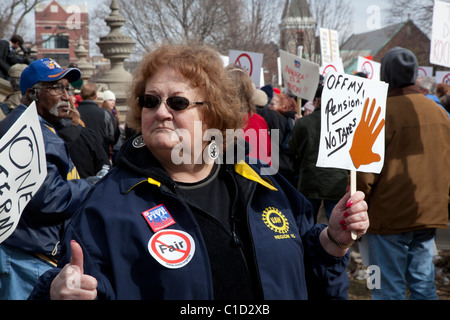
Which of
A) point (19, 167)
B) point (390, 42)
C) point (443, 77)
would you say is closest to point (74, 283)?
point (19, 167)

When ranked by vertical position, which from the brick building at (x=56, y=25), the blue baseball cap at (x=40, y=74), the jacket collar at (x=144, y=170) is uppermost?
the brick building at (x=56, y=25)

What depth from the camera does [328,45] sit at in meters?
10.9

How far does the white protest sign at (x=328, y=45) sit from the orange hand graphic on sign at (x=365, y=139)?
8050 mm

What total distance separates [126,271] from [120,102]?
474 inches

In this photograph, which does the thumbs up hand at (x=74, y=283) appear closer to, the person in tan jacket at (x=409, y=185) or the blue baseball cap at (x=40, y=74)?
the blue baseball cap at (x=40, y=74)

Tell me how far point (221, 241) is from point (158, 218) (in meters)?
0.27

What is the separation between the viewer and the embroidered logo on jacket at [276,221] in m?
2.29

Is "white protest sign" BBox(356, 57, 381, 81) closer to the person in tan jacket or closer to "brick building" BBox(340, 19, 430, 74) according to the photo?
the person in tan jacket

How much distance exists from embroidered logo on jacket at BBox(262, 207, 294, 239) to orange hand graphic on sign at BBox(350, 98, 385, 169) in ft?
1.88

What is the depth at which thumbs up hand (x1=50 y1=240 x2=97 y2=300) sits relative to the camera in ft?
5.99

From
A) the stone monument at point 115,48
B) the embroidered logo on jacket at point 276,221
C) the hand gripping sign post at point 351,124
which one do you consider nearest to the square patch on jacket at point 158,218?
the embroidered logo on jacket at point 276,221

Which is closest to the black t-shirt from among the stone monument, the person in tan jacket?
the person in tan jacket
